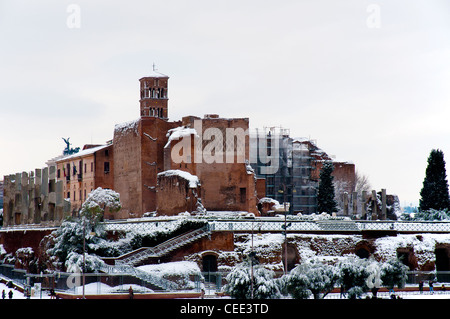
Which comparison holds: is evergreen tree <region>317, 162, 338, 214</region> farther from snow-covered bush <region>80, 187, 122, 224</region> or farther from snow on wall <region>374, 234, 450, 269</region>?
snow-covered bush <region>80, 187, 122, 224</region>

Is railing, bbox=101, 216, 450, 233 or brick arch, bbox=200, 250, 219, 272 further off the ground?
railing, bbox=101, 216, 450, 233

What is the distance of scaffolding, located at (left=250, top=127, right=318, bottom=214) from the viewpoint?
263ft

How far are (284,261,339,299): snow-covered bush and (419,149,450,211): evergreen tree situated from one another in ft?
96.1

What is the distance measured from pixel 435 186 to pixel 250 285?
34534 mm

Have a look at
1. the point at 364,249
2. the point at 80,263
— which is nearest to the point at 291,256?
the point at 364,249

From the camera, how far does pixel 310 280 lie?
39.8 m

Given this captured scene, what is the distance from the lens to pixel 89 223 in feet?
176

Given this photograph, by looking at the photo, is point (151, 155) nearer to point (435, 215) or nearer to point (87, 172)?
point (87, 172)

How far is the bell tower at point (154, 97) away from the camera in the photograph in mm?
76250

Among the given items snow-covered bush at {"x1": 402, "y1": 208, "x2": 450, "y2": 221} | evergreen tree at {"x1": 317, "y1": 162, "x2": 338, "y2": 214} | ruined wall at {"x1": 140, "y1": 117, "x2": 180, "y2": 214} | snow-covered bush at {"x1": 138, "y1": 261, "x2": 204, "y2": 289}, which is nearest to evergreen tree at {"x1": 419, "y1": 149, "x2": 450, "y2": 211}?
snow-covered bush at {"x1": 402, "y1": 208, "x2": 450, "y2": 221}

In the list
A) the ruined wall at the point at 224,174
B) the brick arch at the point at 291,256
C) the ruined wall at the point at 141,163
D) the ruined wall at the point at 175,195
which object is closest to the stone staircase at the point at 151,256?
the brick arch at the point at 291,256

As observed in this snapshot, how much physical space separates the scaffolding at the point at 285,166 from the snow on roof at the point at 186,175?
638 inches
